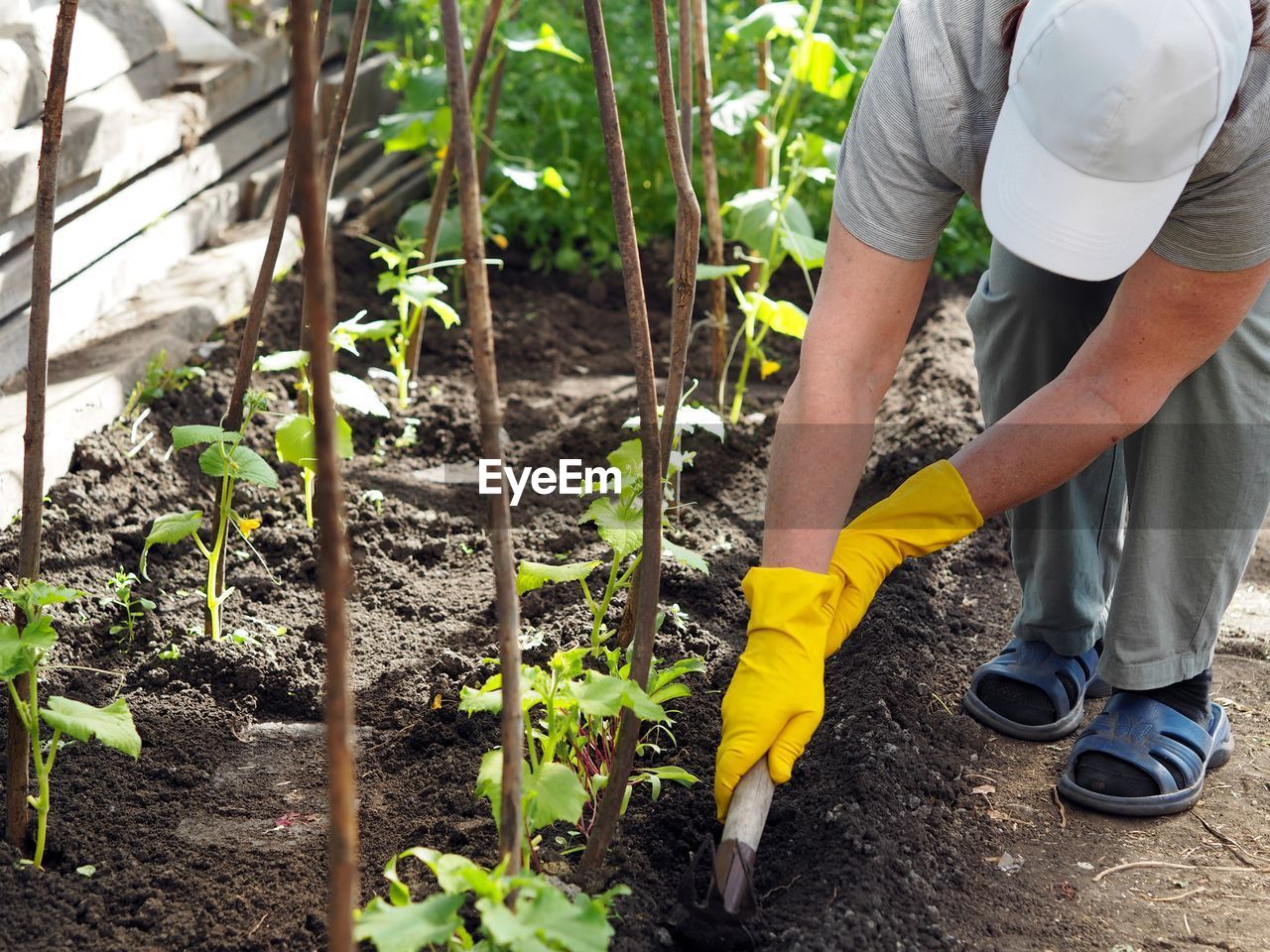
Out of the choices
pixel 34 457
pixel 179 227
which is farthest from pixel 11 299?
pixel 34 457

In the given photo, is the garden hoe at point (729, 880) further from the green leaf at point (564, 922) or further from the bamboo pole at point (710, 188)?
the bamboo pole at point (710, 188)

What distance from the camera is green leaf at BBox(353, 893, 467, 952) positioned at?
114 centimetres

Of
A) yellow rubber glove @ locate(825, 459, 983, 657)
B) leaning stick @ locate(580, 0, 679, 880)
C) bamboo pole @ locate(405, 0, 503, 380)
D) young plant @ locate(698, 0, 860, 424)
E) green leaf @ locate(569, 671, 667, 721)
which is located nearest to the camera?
leaning stick @ locate(580, 0, 679, 880)

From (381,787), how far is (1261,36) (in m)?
1.56

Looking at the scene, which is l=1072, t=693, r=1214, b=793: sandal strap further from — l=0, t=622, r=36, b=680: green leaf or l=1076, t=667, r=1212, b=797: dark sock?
l=0, t=622, r=36, b=680: green leaf

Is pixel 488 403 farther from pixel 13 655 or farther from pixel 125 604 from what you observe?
pixel 125 604

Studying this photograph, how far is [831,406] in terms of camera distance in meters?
1.77

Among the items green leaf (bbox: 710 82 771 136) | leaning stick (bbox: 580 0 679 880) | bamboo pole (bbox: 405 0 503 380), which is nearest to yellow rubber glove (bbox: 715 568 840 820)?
leaning stick (bbox: 580 0 679 880)

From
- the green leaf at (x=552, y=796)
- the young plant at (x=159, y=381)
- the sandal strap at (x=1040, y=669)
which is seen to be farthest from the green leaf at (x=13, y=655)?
the sandal strap at (x=1040, y=669)

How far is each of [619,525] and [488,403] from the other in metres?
0.67

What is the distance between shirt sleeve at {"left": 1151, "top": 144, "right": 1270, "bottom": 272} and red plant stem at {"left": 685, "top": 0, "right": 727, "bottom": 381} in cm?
128

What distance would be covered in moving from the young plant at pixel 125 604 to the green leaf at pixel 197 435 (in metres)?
0.34

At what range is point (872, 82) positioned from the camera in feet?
5.86

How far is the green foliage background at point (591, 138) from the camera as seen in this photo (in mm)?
4258
